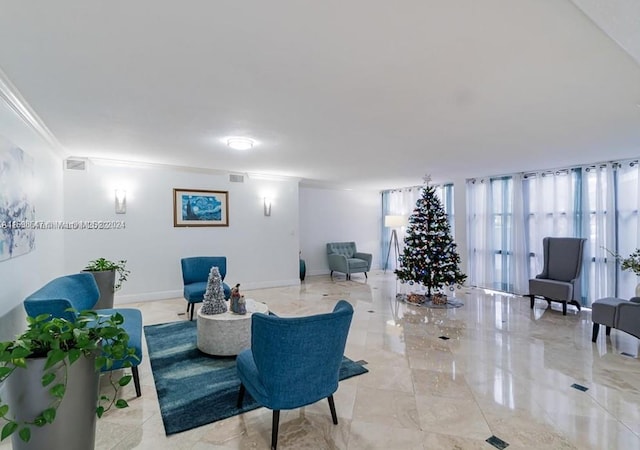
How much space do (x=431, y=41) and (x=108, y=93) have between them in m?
2.56

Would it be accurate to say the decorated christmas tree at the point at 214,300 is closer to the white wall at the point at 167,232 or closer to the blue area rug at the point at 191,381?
the blue area rug at the point at 191,381

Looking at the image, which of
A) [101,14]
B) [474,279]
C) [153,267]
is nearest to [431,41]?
[101,14]

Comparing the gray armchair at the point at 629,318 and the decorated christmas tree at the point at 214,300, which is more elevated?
the decorated christmas tree at the point at 214,300

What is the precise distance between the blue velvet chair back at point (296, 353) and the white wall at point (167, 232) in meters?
4.48

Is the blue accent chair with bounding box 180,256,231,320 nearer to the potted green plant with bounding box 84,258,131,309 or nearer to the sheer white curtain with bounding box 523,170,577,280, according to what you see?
the potted green plant with bounding box 84,258,131,309

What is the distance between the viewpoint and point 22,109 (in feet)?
9.49

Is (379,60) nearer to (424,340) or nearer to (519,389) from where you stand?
(519,389)

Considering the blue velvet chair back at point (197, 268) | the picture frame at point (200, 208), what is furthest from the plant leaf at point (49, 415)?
the picture frame at point (200, 208)

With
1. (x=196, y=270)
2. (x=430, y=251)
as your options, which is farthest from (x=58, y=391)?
(x=430, y=251)

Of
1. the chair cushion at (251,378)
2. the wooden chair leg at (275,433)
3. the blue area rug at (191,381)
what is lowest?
the blue area rug at (191,381)

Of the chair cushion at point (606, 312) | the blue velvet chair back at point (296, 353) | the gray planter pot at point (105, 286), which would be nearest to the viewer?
the blue velvet chair back at point (296, 353)

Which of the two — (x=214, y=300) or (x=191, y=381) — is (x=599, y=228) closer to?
(x=214, y=300)

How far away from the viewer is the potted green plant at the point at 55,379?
4.55 feet

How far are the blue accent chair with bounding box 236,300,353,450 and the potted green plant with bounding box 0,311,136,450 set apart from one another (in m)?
0.72
